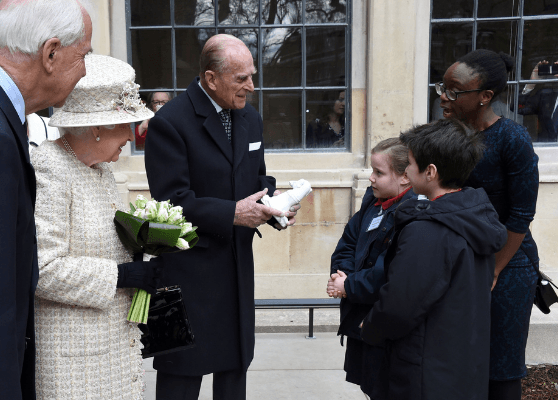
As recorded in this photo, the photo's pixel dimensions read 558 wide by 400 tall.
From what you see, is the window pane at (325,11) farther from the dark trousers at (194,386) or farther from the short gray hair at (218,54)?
the dark trousers at (194,386)

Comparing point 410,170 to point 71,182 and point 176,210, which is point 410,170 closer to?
point 176,210

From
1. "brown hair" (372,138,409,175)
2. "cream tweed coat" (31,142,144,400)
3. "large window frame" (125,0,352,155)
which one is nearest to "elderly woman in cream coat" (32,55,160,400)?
"cream tweed coat" (31,142,144,400)

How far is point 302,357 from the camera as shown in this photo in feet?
13.8

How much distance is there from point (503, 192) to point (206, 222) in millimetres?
1324

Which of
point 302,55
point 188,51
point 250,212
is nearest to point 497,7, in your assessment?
point 302,55

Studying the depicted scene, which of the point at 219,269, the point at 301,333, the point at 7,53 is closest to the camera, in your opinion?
the point at 7,53

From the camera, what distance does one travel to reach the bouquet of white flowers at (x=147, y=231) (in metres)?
1.98

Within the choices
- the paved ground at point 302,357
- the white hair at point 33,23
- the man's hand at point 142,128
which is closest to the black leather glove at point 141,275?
the white hair at point 33,23

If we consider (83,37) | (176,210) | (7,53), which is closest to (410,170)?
(176,210)

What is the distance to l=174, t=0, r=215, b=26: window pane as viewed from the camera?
529 cm

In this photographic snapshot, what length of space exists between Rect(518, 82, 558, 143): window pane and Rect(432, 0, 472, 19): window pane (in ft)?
3.15

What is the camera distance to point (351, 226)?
274cm

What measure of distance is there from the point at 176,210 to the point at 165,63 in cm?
362

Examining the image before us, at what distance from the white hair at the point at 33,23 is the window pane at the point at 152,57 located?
13.5 ft
